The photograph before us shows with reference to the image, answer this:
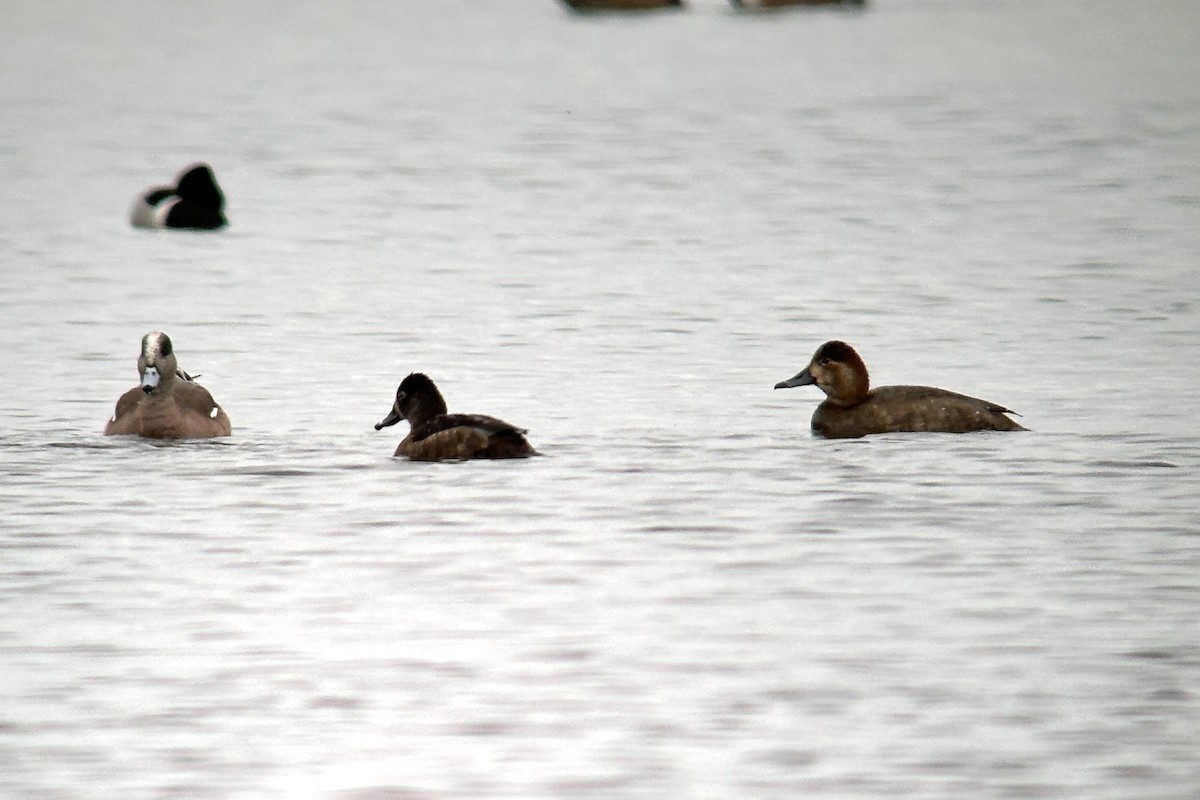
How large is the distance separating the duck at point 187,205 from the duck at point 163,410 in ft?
31.1

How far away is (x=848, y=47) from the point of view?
43.1 metres

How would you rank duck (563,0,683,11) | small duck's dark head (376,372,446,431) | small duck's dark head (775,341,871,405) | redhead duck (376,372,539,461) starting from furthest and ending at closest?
duck (563,0,683,11) → small duck's dark head (775,341,871,405) → small duck's dark head (376,372,446,431) → redhead duck (376,372,539,461)

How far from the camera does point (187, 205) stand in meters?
21.4

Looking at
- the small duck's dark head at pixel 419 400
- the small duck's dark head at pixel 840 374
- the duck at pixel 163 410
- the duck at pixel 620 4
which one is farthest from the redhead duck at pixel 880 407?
the duck at pixel 620 4

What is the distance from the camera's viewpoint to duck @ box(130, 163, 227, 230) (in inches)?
842

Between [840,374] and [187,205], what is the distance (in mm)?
10784

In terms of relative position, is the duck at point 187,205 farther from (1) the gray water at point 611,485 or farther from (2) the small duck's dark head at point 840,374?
(2) the small duck's dark head at point 840,374

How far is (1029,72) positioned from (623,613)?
31355mm

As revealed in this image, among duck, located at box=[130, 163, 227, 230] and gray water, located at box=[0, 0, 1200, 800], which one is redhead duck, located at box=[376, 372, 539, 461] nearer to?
gray water, located at box=[0, 0, 1200, 800]

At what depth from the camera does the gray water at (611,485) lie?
23.0 ft

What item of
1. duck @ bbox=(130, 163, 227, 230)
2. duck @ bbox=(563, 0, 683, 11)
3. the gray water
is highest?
duck @ bbox=(563, 0, 683, 11)

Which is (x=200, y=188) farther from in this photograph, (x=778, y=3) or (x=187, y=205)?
(x=778, y=3)

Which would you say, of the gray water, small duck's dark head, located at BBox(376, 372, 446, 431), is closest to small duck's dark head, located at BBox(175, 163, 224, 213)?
the gray water

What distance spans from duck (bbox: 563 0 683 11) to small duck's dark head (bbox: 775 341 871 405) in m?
37.2
